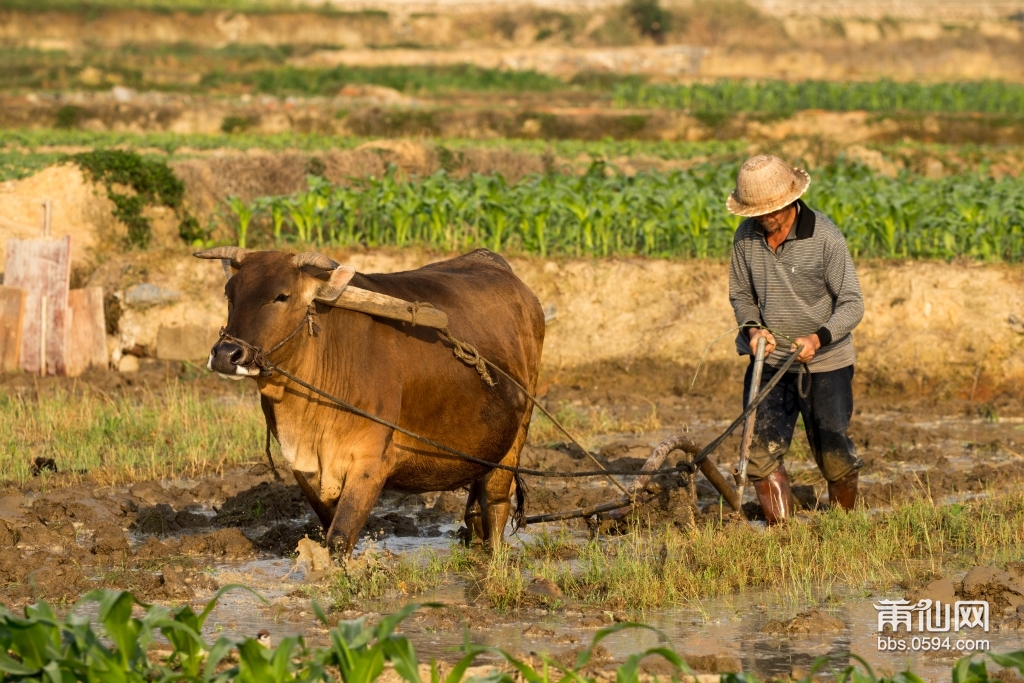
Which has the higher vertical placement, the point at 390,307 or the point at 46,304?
the point at 390,307

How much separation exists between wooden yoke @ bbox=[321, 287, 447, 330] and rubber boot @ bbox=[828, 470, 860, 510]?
264 centimetres

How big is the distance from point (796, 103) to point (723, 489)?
30.3m

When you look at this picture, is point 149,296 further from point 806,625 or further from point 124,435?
point 806,625

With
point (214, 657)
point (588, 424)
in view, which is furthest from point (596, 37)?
point (214, 657)

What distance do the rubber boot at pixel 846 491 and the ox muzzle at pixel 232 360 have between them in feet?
11.8

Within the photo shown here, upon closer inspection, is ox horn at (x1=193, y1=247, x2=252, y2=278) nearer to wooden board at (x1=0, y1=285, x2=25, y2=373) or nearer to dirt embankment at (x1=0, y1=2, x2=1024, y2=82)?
wooden board at (x1=0, y1=285, x2=25, y2=373)

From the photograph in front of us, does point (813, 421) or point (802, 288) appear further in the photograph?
point (813, 421)

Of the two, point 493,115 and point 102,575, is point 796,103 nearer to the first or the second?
point 493,115

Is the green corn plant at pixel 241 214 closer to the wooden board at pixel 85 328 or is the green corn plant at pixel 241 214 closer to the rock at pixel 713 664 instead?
the wooden board at pixel 85 328

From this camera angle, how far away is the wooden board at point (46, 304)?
12406 mm

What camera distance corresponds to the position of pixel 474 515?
7.53 meters

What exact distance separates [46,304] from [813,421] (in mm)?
7710

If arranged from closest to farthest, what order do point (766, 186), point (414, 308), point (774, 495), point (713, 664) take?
point (713, 664) → point (414, 308) → point (766, 186) → point (774, 495)

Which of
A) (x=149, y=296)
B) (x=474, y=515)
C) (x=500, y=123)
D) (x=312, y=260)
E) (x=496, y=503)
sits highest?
(x=312, y=260)
